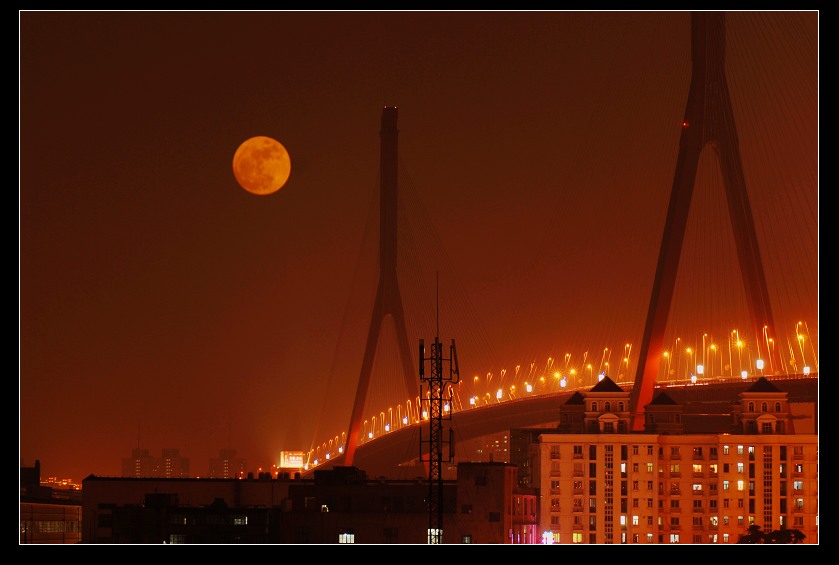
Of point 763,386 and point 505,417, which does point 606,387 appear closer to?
point 763,386

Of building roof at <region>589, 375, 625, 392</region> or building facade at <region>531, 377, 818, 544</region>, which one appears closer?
building facade at <region>531, 377, 818, 544</region>

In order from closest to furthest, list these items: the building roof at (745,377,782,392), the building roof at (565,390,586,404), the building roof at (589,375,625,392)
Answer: the building roof at (745,377,782,392) → the building roof at (589,375,625,392) → the building roof at (565,390,586,404)

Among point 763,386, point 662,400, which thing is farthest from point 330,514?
point 763,386

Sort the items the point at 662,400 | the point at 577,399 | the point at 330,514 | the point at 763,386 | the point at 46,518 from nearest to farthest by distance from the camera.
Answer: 1. the point at 330,514
2. the point at 46,518
3. the point at 763,386
4. the point at 662,400
5. the point at 577,399

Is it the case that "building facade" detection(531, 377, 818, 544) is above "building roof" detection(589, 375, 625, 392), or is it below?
below

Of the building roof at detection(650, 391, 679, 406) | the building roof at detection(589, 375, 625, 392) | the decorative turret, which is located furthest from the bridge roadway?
the building roof at detection(589, 375, 625, 392)

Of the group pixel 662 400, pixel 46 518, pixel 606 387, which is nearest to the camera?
pixel 46 518

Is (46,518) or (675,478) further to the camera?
(675,478)

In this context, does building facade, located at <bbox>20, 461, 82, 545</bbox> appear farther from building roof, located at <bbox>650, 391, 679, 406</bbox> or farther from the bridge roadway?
building roof, located at <bbox>650, 391, 679, 406</bbox>
